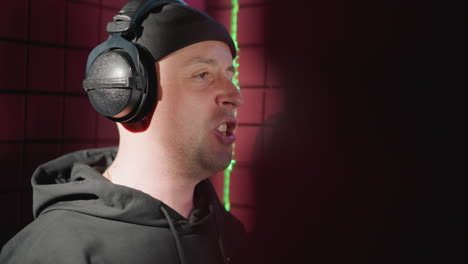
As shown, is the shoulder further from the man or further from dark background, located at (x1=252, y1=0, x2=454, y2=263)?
dark background, located at (x1=252, y1=0, x2=454, y2=263)

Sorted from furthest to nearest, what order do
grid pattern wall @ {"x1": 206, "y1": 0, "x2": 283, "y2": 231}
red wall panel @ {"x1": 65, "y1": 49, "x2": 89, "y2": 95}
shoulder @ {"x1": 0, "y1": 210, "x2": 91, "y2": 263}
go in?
grid pattern wall @ {"x1": 206, "y1": 0, "x2": 283, "y2": 231}, red wall panel @ {"x1": 65, "y1": 49, "x2": 89, "y2": 95}, shoulder @ {"x1": 0, "y1": 210, "x2": 91, "y2": 263}

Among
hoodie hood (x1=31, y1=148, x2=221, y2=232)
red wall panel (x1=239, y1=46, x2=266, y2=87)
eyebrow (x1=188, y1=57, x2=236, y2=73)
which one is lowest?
hoodie hood (x1=31, y1=148, x2=221, y2=232)

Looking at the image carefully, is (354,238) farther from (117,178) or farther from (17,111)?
(17,111)

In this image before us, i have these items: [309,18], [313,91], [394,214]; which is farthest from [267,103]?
[394,214]

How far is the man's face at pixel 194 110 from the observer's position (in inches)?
49.5

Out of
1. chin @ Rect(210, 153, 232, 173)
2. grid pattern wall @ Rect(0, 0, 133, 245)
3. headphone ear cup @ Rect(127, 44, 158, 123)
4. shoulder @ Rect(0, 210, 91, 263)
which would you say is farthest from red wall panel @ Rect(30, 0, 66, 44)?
chin @ Rect(210, 153, 232, 173)

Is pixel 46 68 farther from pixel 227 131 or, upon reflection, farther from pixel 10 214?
pixel 227 131

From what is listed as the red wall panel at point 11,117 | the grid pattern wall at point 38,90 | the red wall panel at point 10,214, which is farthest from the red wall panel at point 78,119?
the red wall panel at point 10,214

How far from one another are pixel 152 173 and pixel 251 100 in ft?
2.80

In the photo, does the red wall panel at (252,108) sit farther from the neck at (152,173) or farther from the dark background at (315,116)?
the neck at (152,173)

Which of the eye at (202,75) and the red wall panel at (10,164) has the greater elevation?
the eye at (202,75)

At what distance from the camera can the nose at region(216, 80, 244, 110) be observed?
132 cm

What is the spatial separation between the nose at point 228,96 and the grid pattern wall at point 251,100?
60 centimetres

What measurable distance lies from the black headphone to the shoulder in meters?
0.33
